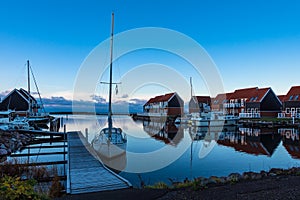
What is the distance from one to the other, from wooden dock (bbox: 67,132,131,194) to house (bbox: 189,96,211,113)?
5858 cm

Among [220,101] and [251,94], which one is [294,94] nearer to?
[251,94]

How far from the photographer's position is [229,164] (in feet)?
53.8

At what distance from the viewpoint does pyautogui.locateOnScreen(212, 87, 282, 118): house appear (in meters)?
55.7

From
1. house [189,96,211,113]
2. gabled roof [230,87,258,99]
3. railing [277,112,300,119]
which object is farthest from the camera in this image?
house [189,96,211,113]

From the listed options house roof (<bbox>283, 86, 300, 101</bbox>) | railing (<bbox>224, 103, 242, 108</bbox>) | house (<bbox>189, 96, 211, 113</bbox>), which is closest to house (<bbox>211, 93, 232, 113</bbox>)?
railing (<bbox>224, 103, 242, 108</bbox>)

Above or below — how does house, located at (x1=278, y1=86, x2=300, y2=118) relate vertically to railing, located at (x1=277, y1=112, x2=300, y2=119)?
above

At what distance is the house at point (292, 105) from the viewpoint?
51.2 m

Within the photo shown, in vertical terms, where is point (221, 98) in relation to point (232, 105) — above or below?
above

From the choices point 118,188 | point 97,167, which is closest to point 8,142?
point 97,167

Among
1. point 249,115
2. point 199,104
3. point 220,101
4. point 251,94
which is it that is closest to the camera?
point 249,115

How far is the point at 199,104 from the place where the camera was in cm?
7781

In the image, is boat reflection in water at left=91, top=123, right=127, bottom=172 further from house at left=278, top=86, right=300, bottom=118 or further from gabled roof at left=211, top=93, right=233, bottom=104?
gabled roof at left=211, top=93, right=233, bottom=104

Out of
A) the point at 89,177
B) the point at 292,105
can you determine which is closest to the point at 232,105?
the point at 292,105

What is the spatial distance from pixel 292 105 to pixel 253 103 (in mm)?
7886
